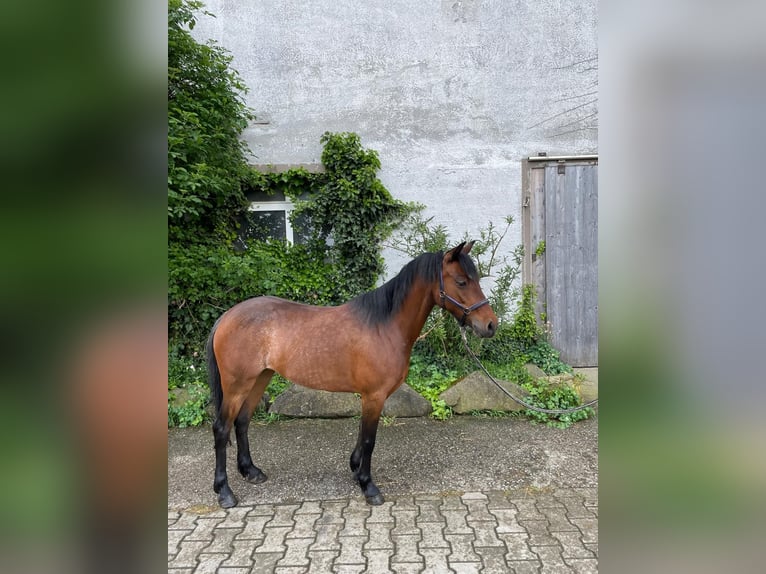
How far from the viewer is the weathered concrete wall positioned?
5340 mm

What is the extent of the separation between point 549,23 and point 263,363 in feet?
18.6

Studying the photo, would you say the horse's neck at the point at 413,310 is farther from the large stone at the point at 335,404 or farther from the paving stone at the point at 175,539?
the paving stone at the point at 175,539

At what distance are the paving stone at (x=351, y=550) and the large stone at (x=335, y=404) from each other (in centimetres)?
185

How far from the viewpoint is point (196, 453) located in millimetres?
3504

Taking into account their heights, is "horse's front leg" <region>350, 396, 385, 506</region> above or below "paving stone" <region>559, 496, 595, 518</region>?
above

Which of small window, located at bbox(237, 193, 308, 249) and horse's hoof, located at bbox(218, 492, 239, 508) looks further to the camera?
small window, located at bbox(237, 193, 308, 249)

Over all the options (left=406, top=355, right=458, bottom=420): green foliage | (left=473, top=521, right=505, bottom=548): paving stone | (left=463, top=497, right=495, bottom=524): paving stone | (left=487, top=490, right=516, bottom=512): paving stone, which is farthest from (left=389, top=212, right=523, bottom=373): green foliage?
(left=473, top=521, right=505, bottom=548): paving stone

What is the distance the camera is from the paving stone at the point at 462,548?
213cm

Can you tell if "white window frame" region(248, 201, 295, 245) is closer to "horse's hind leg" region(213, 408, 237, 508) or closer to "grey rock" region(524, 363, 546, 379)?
"horse's hind leg" region(213, 408, 237, 508)

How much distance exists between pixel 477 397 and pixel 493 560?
2.15 metres

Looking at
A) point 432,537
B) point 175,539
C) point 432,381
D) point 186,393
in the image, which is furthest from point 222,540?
point 432,381

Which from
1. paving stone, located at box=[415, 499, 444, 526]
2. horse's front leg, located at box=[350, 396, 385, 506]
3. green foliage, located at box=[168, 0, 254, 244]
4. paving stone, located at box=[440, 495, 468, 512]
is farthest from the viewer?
green foliage, located at box=[168, 0, 254, 244]

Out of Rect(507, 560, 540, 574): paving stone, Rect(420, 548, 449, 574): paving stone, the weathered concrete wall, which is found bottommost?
Rect(507, 560, 540, 574): paving stone
